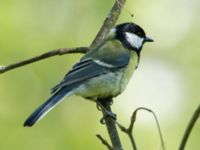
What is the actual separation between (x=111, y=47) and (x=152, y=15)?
→ 1.95 m

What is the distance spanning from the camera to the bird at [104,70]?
2.70 m

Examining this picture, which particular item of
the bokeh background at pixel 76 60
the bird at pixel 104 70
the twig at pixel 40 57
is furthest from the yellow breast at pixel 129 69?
the bokeh background at pixel 76 60

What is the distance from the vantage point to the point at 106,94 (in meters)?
2.78

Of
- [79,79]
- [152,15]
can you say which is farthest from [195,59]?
[79,79]

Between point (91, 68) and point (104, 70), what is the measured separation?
0.06 metres

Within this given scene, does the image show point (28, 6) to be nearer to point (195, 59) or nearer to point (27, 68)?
point (27, 68)

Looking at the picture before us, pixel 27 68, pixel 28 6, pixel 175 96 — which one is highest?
pixel 28 6

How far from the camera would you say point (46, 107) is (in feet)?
7.72

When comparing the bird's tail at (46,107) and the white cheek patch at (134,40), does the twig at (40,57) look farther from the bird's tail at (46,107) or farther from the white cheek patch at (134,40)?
the white cheek patch at (134,40)

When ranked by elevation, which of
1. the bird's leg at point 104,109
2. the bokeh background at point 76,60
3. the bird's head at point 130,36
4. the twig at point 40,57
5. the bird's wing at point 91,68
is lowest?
the bokeh background at point 76,60

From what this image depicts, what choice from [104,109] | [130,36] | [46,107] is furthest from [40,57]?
[130,36]

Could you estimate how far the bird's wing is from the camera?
270 cm

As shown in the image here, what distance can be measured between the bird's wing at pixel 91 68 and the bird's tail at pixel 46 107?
88mm

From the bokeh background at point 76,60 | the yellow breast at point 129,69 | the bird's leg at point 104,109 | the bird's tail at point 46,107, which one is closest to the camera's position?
the bird's tail at point 46,107
